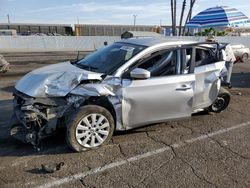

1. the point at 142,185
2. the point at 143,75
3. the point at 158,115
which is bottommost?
the point at 142,185

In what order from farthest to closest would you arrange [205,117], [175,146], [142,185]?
1. [205,117]
2. [175,146]
3. [142,185]

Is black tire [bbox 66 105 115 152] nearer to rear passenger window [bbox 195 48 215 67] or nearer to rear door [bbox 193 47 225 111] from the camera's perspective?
rear door [bbox 193 47 225 111]

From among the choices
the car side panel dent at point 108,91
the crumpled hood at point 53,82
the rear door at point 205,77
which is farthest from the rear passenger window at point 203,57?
the crumpled hood at point 53,82

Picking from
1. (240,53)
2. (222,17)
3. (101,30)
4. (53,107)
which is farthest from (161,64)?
(101,30)

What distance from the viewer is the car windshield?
4.81 m

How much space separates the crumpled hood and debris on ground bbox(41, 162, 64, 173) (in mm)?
983

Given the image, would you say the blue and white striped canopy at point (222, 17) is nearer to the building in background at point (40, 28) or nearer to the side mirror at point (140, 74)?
the side mirror at point (140, 74)

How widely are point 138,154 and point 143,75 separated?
3.85 feet

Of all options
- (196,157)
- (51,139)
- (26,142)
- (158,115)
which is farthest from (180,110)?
(26,142)

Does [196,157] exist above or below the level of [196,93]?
below

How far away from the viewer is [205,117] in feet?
20.1

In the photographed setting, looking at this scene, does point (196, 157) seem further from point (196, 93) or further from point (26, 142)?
point (26, 142)

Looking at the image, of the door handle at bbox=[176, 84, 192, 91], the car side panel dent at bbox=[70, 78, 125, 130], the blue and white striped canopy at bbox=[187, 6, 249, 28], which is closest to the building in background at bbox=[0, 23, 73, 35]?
the blue and white striped canopy at bbox=[187, 6, 249, 28]

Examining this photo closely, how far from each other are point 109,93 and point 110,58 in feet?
2.98
